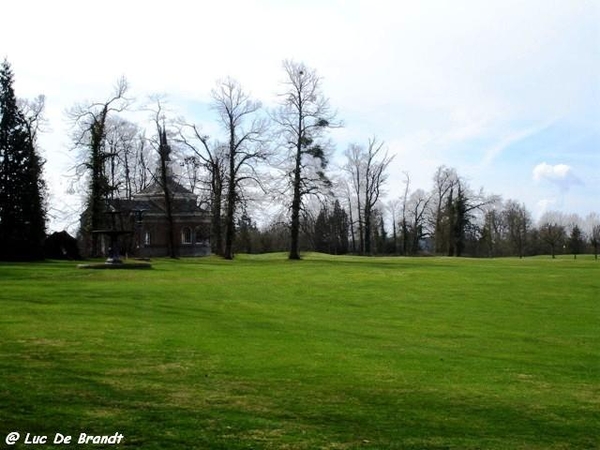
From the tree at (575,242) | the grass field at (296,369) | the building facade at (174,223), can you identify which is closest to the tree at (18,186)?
the building facade at (174,223)

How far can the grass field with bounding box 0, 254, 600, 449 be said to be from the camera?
7184 millimetres

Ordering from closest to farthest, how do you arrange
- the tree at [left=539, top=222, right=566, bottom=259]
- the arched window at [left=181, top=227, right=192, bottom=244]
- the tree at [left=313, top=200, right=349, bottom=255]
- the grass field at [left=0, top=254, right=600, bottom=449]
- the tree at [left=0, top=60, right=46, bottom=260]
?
the grass field at [left=0, top=254, right=600, bottom=449], the tree at [left=0, top=60, right=46, bottom=260], the arched window at [left=181, top=227, right=192, bottom=244], the tree at [left=313, top=200, right=349, bottom=255], the tree at [left=539, top=222, right=566, bottom=259]

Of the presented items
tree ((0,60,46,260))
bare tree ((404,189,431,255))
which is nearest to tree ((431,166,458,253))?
bare tree ((404,189,431,255))

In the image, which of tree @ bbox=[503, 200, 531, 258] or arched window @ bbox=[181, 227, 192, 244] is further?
tree @ bbox=[503, 200, 531, 258]

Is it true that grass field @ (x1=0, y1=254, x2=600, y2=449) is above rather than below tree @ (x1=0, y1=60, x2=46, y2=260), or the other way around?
below

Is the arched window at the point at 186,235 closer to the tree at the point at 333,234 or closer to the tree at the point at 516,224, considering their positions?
the tree at the point at 333,234

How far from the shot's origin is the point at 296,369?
429 inches

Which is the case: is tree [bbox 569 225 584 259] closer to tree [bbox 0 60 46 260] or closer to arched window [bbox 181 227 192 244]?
arched window [bbox 181 227 192 244]

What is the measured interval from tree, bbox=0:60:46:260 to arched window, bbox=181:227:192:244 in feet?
61.3

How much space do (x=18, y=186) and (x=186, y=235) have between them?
23062 mm

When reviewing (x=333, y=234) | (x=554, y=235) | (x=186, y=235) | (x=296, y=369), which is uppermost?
(x=333, y=234)

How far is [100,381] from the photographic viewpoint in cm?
897

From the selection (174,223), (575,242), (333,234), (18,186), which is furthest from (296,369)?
(575,242)

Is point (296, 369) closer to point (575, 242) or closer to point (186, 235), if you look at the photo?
point (186, 235)
